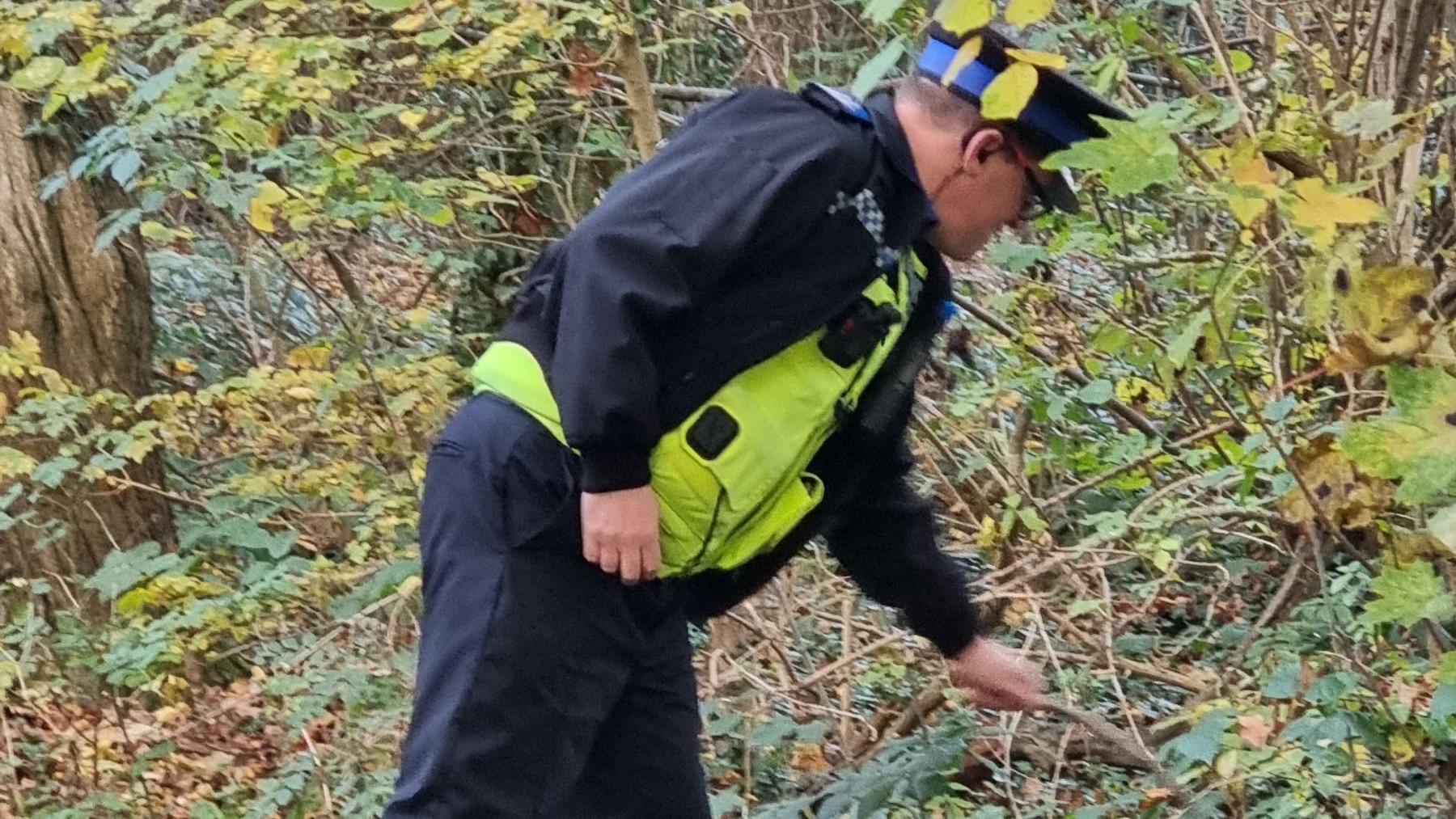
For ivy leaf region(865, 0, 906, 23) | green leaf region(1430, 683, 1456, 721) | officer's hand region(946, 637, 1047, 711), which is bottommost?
officer's hand region(946, 637, 1047, 711)

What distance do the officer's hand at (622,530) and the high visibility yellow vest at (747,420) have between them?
0.22 ft

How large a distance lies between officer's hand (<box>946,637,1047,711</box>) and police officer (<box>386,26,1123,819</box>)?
593mm

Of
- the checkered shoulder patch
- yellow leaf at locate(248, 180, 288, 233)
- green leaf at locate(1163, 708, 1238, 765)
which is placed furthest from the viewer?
yellow leaf at locate(248, 180, 288, 233)

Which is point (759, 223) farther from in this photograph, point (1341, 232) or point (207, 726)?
point (207, 726)

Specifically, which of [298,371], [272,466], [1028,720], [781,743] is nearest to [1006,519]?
[1028,720]

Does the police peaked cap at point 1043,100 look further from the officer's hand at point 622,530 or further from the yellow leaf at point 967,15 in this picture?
the officer's hand at point 622,530

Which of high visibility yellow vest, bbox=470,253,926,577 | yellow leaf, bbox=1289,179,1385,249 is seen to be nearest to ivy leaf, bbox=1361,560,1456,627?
yellow leaf, bbox=1289,179,1385,249

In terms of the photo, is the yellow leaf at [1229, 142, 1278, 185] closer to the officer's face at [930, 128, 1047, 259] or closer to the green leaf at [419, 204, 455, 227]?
the officer's face at [930, 128, 1047, 259]

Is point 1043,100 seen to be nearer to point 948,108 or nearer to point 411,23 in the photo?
point 948,108

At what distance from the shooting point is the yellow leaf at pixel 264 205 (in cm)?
402

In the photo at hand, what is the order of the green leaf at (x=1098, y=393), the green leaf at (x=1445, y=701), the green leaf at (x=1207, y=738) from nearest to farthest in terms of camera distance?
1. the green leaf at (x=1445, y=701)
2. the green leaf at (x=1207, y=738)
3. the green leaf at (x=1098, y=393)

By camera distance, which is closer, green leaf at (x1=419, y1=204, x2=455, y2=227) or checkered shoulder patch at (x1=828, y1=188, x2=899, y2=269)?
checkered shoulder patch at (x1=828, y1=188, x2=899, y2=269)

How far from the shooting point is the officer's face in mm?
2273

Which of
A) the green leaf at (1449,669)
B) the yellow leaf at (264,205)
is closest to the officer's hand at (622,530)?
the green leaf at (1449,669)
